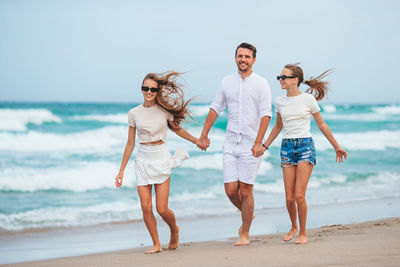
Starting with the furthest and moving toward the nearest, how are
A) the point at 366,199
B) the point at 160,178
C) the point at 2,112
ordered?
the point at 2,112, the point at 366,199, the point at 160,178

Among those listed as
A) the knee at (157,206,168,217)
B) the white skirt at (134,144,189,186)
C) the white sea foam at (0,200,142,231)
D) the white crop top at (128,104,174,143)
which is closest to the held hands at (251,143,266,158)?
the white skirt at (134,144,189,186)

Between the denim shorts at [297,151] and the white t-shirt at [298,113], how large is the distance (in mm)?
56

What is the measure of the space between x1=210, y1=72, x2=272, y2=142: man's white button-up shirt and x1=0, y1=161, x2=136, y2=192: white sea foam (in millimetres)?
6898

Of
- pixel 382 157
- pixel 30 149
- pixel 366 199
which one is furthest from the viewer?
pixel 30 149

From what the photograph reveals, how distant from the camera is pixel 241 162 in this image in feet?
19.1

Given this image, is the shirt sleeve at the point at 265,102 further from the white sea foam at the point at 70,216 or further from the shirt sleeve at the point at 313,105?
the white sea foam at the point at 70,216

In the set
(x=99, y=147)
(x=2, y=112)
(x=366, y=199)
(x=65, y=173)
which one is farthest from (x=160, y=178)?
(x=2, y=112)

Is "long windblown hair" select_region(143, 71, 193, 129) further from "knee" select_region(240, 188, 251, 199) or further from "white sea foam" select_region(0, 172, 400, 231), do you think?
"white sea foam" select_region(0, 172, 400, 231)

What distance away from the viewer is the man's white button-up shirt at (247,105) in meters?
5.78

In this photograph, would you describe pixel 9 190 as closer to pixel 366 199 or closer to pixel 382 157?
pixel 366 199

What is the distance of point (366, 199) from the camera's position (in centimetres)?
1059

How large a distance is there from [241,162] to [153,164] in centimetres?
100

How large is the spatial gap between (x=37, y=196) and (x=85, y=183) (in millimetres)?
1685

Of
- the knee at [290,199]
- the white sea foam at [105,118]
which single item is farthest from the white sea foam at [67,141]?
the knee at [290,199]
